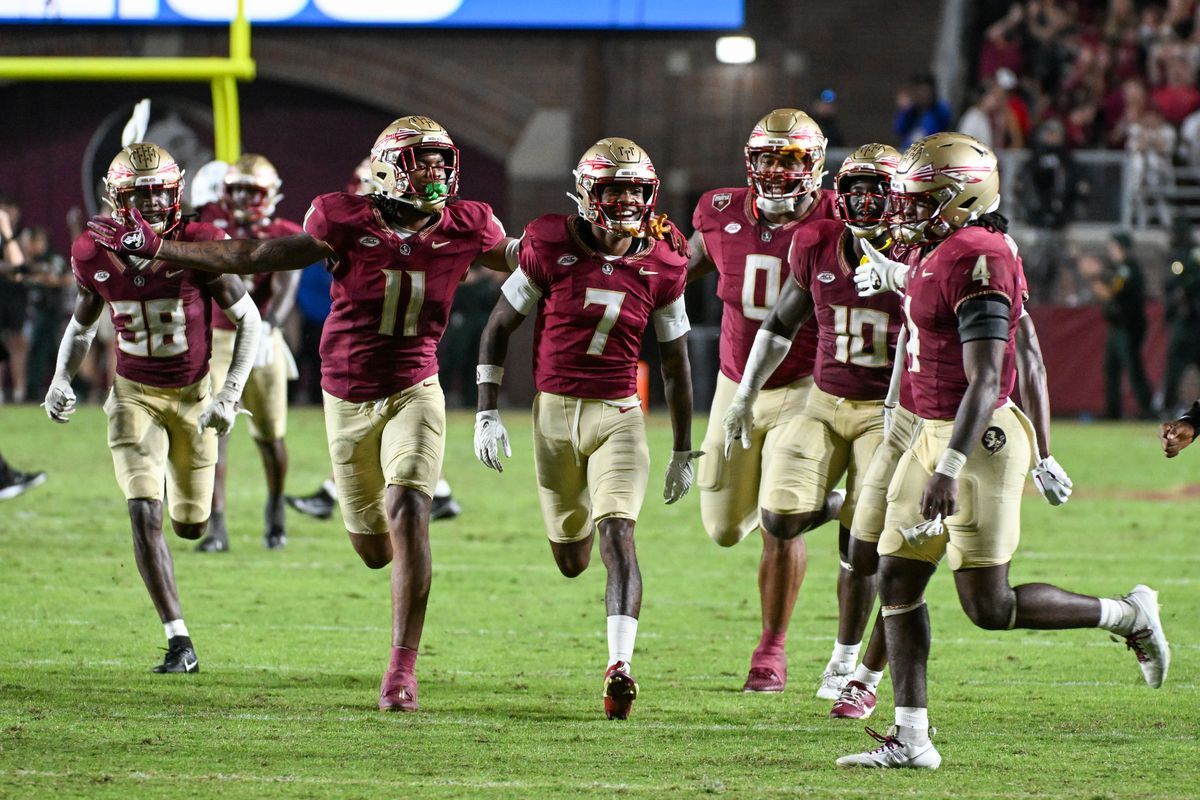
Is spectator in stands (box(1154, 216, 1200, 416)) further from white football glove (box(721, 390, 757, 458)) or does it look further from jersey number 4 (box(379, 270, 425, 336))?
jersey number 4 (box(379, 270, 425, 336))

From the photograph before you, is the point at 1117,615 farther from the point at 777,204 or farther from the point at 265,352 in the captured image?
the point at 265,352

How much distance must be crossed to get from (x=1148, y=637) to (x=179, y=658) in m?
3.12

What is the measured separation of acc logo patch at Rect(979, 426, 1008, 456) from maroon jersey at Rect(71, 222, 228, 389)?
299 cm

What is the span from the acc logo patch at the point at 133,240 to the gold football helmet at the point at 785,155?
211 cm

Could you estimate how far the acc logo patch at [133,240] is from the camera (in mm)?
5570

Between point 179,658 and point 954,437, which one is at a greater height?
point 954,437

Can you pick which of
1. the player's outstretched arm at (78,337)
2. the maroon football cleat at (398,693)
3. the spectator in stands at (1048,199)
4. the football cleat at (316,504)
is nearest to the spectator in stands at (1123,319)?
the spectator in stands at (1048,199)

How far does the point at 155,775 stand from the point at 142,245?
1.69 m

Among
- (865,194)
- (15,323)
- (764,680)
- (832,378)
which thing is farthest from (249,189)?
(15,323)

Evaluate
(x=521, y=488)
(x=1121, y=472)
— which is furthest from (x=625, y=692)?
(x=1121, y=472)

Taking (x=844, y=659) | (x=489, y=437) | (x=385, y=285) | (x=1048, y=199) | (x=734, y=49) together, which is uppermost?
(x=734, y=49)

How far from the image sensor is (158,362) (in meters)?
6.75

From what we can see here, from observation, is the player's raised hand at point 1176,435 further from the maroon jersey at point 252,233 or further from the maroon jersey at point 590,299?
the maroon jersey at point 252,233

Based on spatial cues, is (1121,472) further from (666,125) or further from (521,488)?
(666,125)
